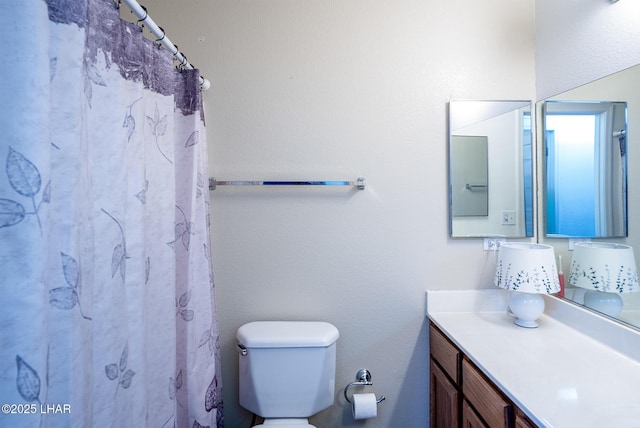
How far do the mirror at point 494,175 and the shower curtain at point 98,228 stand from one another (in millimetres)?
1215

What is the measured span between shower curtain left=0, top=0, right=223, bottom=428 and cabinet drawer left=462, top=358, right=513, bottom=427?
1.00 meters

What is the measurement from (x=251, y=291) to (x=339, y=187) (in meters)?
0.68

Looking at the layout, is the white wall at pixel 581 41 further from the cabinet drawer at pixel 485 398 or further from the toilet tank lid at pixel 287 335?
the toilet tank lid at pixel 287 335

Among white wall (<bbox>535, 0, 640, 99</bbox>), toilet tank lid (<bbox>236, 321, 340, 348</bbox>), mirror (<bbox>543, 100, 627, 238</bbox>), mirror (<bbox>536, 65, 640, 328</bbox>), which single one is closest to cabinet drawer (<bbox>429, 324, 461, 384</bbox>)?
toilet tank lid (<bbox>236, 321, 340, 348</bbox>)

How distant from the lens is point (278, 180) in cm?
142

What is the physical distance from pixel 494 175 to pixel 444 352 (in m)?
0.89

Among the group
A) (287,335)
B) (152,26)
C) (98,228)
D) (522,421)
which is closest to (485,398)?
(522,421)

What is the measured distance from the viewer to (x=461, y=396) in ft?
3.64

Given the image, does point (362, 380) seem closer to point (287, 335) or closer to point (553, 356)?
point (287, 335)

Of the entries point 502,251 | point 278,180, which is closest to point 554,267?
point 502,251

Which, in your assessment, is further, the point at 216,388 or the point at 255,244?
the point at 255,244

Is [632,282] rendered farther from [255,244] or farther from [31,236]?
[31,236]

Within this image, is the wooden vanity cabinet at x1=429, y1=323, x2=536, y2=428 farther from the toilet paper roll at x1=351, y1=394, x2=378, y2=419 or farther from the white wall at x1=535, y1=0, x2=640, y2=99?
the white wall at x1=535, y1=0, x2=640, y2=99

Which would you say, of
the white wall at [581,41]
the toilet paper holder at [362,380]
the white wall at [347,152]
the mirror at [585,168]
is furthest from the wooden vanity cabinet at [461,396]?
the white wall at [581,41]
